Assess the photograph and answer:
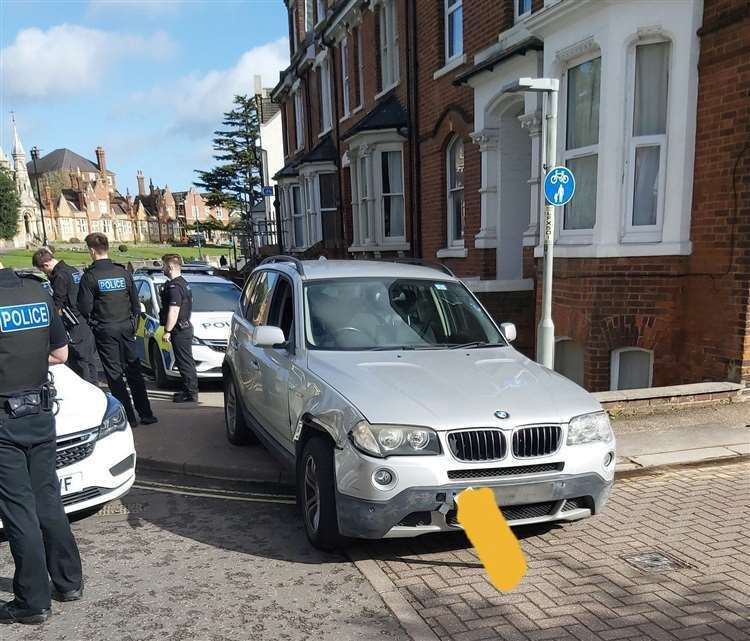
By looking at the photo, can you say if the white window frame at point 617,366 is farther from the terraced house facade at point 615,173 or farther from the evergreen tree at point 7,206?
the evergreen tree at point 7,206

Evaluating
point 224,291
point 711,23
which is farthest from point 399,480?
point 224,291

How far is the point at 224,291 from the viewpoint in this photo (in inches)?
391

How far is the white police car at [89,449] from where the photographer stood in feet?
13.1

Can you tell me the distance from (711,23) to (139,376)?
23.2ft

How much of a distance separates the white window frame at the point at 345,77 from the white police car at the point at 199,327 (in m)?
9.57

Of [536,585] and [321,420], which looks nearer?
[536,585]

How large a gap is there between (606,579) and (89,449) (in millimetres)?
3353

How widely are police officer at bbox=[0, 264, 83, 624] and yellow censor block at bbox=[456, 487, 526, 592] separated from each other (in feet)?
7.16

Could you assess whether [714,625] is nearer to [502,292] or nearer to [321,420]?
[321,420]

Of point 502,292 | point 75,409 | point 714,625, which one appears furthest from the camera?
point 502,292

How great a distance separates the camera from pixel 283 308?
5.02 metres

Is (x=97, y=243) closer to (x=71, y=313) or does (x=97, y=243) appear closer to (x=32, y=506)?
(x=71, y=313)

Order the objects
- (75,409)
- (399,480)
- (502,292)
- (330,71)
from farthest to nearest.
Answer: (330,71) → (502,292) → (75,409) → (399,480)

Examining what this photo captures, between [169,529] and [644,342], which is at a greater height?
[644,342]
